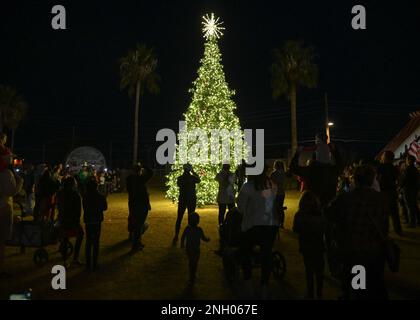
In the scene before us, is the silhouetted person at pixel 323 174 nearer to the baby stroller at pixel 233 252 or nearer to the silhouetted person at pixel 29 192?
the baby stroller at pixel 233 252

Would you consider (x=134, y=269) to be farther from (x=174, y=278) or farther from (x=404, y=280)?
(x=404, y=280)

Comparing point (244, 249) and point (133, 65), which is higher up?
point (133, 65)

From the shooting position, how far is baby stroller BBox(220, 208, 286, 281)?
285 inches

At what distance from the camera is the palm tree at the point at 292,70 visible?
113 ft

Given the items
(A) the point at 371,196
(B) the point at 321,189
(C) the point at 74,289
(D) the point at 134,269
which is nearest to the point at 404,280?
(B) the point at 321,189

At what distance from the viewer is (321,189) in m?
7.52

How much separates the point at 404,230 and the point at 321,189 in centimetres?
658

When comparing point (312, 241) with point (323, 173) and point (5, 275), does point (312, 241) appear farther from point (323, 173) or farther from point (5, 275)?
point (5, 275)

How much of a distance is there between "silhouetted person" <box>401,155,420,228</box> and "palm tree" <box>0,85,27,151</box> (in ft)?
144

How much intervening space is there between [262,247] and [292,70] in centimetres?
3015

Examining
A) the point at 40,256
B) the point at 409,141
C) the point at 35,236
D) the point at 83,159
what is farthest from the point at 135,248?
the point at 83,159

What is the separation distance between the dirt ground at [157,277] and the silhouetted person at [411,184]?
193 cm

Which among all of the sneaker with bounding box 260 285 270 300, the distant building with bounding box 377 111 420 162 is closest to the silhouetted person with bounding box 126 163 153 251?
the sneaker with bounding box 260 285 270 300

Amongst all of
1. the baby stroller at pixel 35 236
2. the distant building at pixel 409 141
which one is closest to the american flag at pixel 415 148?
the distant building at pixel 409 141
